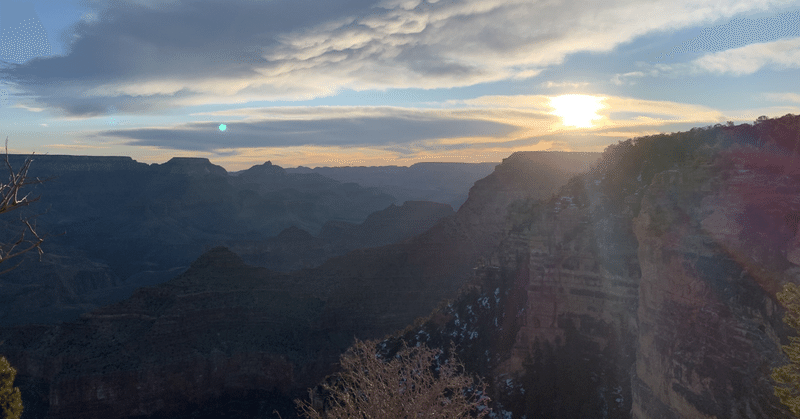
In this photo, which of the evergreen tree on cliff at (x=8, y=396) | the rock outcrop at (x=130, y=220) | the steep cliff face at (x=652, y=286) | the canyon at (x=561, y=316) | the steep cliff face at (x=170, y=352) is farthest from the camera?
the rock outcrop at (x=130, y=220)

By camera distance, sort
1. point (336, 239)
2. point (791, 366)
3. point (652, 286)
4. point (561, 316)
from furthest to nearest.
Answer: point (336, 239) < point (561, 316) < point (652, 286) < point (791, 366)

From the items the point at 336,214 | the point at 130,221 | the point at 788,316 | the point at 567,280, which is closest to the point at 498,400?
the point at 567,280

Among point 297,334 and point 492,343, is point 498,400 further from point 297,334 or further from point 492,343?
point 297,334

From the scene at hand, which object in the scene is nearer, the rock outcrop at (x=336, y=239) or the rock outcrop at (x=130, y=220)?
the rock outcrop at (x=130, y=220)

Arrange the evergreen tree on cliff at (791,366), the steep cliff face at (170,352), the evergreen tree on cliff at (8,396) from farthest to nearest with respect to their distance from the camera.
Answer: the steep cliff face at (170,352) → the evergreen tree on cliff at (8,396) → the evergreen tree on cliff at (791,366)

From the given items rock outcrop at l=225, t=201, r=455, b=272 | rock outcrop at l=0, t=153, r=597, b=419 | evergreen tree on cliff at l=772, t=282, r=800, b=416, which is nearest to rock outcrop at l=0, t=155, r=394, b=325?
rock outcrop at l=225, t=201, r=455, b=272

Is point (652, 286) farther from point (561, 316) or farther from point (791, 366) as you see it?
point (561, 316)

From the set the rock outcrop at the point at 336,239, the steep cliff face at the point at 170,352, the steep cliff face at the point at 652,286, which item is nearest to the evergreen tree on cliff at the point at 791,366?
the steep cliff face at the point at 652,286

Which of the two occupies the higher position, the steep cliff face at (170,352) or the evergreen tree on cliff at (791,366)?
the evergreen tree on cliff at (791,366)

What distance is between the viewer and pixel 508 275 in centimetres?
2550

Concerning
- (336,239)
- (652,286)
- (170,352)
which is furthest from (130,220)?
(652,286)

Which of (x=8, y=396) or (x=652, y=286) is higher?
(x=652, y=286)

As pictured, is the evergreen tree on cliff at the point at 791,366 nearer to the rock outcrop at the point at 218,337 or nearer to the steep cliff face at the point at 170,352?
the rock outcrop at the point at 218,337

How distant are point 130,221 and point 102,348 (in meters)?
110
